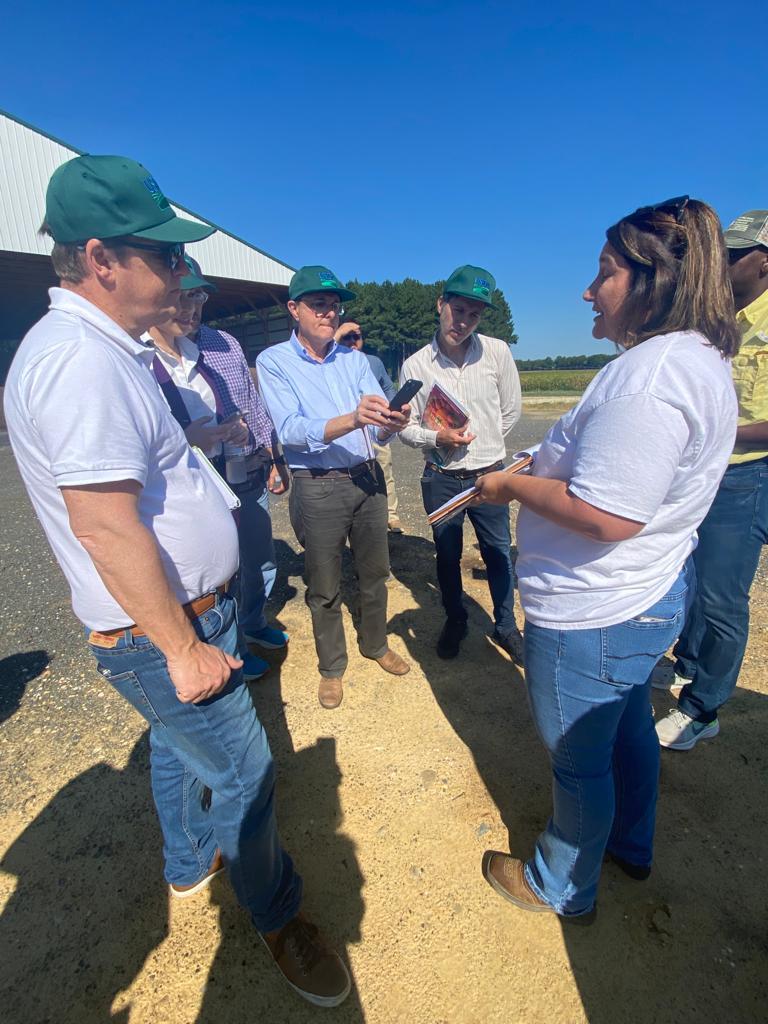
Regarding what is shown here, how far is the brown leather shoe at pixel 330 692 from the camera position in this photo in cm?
299

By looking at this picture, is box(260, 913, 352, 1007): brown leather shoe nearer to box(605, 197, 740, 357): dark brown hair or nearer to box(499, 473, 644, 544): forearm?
box(499, 473, 644, 544): forearm

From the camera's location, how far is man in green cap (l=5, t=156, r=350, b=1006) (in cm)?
110

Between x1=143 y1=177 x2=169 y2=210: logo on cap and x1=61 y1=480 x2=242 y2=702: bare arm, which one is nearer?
x1=61 y1=480 x2=242 y2=702: bare arm

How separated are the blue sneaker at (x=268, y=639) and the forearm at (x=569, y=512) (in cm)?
257

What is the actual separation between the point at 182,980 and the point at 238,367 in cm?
298

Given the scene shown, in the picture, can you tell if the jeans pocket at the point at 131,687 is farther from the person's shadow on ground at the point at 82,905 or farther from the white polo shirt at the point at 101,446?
the person's shadow on ground at the point at 82,905

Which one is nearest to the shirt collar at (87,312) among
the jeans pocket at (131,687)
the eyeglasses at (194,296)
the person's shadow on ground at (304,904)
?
the jeans pocket at (131,687)

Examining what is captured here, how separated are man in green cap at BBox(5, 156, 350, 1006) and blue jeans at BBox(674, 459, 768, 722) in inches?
81.9

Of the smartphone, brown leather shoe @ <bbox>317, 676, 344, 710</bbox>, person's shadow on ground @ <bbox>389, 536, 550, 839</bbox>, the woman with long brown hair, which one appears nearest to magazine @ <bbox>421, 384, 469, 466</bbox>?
the smartphone

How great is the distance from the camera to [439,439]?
3.20m

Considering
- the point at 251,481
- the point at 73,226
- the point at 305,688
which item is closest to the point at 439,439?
the point at 251,481

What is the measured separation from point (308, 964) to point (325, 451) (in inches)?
86.6

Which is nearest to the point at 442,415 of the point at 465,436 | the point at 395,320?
the point at 465,436

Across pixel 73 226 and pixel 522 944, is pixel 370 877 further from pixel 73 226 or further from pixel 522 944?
pixel 73 226
